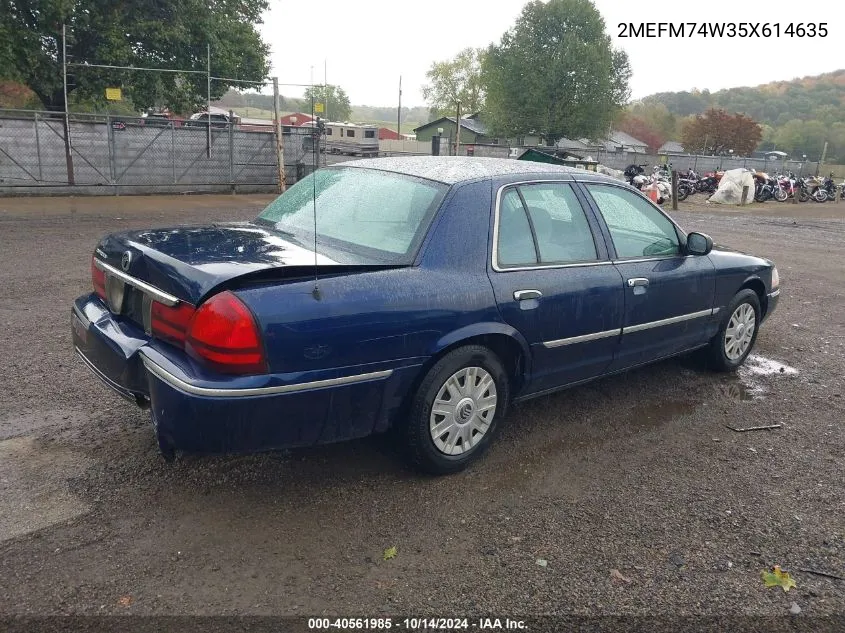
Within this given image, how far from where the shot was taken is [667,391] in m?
5.00

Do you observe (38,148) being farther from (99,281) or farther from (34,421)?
(99,281)

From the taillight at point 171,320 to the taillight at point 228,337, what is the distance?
107 millimetres

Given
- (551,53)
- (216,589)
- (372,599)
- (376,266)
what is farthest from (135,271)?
(551,53)

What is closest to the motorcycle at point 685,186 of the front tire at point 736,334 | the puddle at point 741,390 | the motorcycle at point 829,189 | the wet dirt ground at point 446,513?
the motorcycle at point 829,189

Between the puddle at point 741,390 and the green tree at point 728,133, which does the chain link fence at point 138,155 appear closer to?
the puddle at point 741,390

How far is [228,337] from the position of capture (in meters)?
2.76

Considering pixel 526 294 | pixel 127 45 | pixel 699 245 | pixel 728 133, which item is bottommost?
pixel 526 294

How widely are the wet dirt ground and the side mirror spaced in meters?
1.04

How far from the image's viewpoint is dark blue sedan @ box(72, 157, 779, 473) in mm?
2832

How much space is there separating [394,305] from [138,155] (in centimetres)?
1570

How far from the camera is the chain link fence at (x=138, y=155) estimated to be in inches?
597

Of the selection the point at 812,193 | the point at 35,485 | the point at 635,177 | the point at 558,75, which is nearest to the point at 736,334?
the point at 35,485

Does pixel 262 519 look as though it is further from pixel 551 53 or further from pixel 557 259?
pixel 551 53

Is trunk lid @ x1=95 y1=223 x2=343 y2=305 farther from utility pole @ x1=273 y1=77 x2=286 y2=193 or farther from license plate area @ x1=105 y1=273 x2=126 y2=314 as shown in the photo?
utility pole @ x1=273 y1=77 x2=286 y2=193
